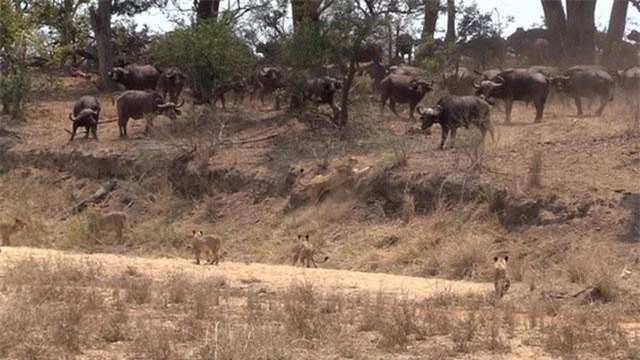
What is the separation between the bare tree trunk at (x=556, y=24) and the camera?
35438 mm

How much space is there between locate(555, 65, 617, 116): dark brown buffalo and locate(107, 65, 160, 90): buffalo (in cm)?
1208

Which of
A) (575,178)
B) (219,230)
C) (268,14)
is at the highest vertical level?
(268,14)

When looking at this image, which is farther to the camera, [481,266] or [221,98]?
[221,98]

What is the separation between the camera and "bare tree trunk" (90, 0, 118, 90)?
111ft

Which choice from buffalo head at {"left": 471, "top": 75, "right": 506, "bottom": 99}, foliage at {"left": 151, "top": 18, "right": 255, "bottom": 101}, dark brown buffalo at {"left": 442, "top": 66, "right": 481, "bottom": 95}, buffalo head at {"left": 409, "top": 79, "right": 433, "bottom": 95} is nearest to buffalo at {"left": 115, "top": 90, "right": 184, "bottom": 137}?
foliage at {"left": 151, "top": 18, "right": 255, "bottom": 101}

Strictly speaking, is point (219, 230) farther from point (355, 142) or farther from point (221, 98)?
point (221, 98)

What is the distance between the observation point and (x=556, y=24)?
36.3m

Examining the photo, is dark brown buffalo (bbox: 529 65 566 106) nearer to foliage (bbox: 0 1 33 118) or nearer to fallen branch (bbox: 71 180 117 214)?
fallen branch (bbox: 71 180 117 214)

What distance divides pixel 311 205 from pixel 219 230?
6.97 feet

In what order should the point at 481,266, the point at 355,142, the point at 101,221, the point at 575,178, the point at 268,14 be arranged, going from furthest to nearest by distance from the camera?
the point at 268,14 < the point at 355,142 < the point at 101,221 < the point at 575,178 < the point at 481,266

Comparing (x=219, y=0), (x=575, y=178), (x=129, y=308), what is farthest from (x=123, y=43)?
(x=129, y=308)

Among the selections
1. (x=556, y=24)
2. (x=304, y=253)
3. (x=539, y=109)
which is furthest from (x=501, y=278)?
(x=556, y=24)

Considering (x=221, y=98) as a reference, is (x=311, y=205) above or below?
below

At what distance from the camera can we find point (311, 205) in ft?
71.4
